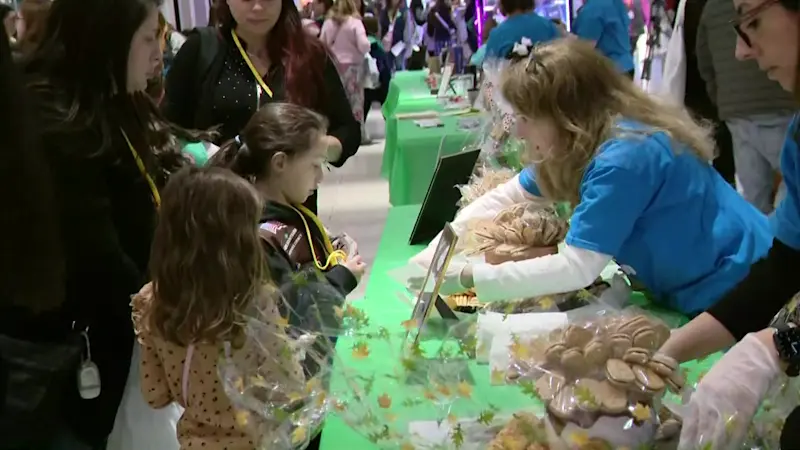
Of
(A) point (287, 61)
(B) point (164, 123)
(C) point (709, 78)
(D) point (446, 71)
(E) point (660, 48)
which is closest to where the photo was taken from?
(B) point (164, 123)

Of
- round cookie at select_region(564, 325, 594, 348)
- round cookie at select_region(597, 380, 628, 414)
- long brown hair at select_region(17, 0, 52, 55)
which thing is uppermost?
long brown hair at select_region(17, 0, 52, 55)

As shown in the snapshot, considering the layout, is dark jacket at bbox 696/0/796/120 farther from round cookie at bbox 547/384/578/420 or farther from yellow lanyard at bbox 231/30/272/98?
round cookie at bbox 547/384/578/420

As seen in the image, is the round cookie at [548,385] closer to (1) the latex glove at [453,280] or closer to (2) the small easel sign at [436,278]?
(2) the small easel sign at [436,278]

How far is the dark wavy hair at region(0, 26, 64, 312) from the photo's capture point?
3.31ft

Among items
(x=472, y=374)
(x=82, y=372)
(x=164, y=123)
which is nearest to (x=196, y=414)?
(x=82, y=372)

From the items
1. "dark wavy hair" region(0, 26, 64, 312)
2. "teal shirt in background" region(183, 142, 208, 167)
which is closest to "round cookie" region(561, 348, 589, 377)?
"dark wavy hair" region(0, 26, 64, 312)

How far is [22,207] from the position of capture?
1.03 meters

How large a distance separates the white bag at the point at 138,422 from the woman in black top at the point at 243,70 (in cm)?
84

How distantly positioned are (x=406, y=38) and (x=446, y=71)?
Result: 19.0 feet

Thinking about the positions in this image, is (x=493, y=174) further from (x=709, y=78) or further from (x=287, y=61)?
(x=709, y=78)

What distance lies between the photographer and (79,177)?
152cm

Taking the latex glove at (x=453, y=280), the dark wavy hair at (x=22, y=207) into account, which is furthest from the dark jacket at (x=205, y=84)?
the dark wavy hair at (x=22, y=207)

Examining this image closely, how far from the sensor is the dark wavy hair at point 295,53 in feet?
7.77

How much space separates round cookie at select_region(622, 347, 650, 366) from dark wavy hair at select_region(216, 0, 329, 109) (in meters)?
1.55
